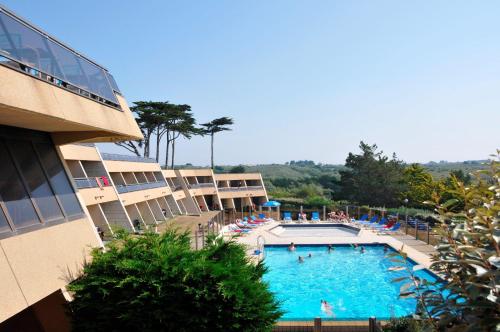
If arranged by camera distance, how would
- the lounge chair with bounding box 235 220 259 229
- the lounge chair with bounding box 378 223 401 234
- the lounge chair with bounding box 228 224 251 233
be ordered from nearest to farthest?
the lounge chair with bounding box 378 223 401 234 < the lounge chair with bounding box 228 224 251 233 < the lounge chair with bounding box 235 220 259 229

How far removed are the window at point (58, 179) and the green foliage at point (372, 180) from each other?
163 ft

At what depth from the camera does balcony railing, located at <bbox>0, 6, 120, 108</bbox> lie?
566 cm

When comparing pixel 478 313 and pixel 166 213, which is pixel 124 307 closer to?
pixel 478 313

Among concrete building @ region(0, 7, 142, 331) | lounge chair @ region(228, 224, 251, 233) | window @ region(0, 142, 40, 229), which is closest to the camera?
concrete building @ region(0, 7, 142, 331)

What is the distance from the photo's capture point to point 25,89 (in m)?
5.55

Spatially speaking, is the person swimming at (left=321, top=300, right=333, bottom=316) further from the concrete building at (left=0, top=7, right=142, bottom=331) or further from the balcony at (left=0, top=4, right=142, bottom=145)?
the balcony at (left=0, top=4, right=142, bottom=145)

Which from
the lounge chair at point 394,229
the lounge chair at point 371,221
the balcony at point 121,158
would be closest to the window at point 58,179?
the balcony at point 121,158

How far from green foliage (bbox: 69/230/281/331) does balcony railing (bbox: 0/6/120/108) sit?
3.47 metres

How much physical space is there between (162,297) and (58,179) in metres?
3.30

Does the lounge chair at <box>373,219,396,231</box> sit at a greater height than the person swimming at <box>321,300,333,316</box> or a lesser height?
greater

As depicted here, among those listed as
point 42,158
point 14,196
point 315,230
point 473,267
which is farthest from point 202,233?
point 473,267

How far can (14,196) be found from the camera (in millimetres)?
6434

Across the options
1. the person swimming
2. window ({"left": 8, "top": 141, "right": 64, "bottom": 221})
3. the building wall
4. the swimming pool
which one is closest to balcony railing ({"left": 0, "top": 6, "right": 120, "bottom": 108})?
window ({"left": 8, "top": 141, "right": 64, "bottom": 221})

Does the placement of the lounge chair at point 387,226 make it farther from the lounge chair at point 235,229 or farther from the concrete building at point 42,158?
the concrete building at point 42,158
